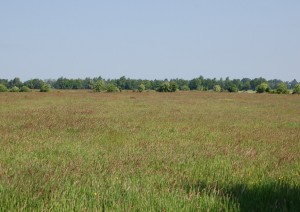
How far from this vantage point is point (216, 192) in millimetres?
4664

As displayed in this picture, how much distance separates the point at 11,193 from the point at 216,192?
2.73 metres

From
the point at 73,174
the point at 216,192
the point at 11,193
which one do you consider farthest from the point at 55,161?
the point at 216,192

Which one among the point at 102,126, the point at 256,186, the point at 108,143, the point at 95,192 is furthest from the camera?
the point at 102,126

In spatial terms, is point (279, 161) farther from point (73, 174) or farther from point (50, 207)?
point (50, 207)

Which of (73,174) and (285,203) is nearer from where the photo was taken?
(285,203)

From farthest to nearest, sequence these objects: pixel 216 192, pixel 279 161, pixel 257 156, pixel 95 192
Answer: pixel 257 156 → pixel 279 161 → pixel 216 192 → pixel 95 192

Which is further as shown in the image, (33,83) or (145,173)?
(33,83)

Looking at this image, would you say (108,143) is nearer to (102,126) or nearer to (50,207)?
(102,126)

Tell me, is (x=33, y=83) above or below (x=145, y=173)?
above

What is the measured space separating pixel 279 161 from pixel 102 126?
7.22 metres

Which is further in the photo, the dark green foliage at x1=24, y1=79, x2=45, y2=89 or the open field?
the dark green foliage at x1=24, y1=79, x2=45, y2=89

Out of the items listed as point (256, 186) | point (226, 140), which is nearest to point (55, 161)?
point (256, 186)

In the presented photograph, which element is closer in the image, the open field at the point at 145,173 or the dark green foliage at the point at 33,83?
the open field at the point at 145,173

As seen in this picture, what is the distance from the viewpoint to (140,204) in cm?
400
